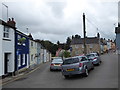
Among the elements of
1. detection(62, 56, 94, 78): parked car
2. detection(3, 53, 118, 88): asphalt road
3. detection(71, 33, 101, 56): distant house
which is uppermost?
detection(71, 33, 101, 56): distant house

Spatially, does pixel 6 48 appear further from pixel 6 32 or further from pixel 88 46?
pixel 88 46

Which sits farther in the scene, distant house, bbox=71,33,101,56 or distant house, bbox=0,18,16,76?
distant house, bbox=71,33,101,56

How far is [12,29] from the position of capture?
62.2 feet

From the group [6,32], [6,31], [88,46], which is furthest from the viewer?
[88,46]

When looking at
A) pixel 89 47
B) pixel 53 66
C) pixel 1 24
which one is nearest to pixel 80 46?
pixel 89 47

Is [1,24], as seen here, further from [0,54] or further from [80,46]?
[80,46]

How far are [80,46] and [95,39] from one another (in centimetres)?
748

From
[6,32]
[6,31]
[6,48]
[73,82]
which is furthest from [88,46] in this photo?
[73,82]

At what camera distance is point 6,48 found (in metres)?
17.3

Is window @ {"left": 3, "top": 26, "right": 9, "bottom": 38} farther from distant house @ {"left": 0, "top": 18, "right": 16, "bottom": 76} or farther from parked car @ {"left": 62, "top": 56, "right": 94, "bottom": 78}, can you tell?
parked car @ {"left": 62, "top": 56, "right": 94, "bottom": 78}

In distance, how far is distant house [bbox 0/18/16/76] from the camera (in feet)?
53.9

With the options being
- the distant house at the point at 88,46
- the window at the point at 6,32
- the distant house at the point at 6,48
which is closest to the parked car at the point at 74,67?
the distant house at the point at 6,48

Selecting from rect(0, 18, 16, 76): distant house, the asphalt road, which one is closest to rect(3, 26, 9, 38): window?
rect(0, 18, 16, 76): distant house

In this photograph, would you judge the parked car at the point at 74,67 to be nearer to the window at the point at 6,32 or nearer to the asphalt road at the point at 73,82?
the asphalt road at the point at 73,82
